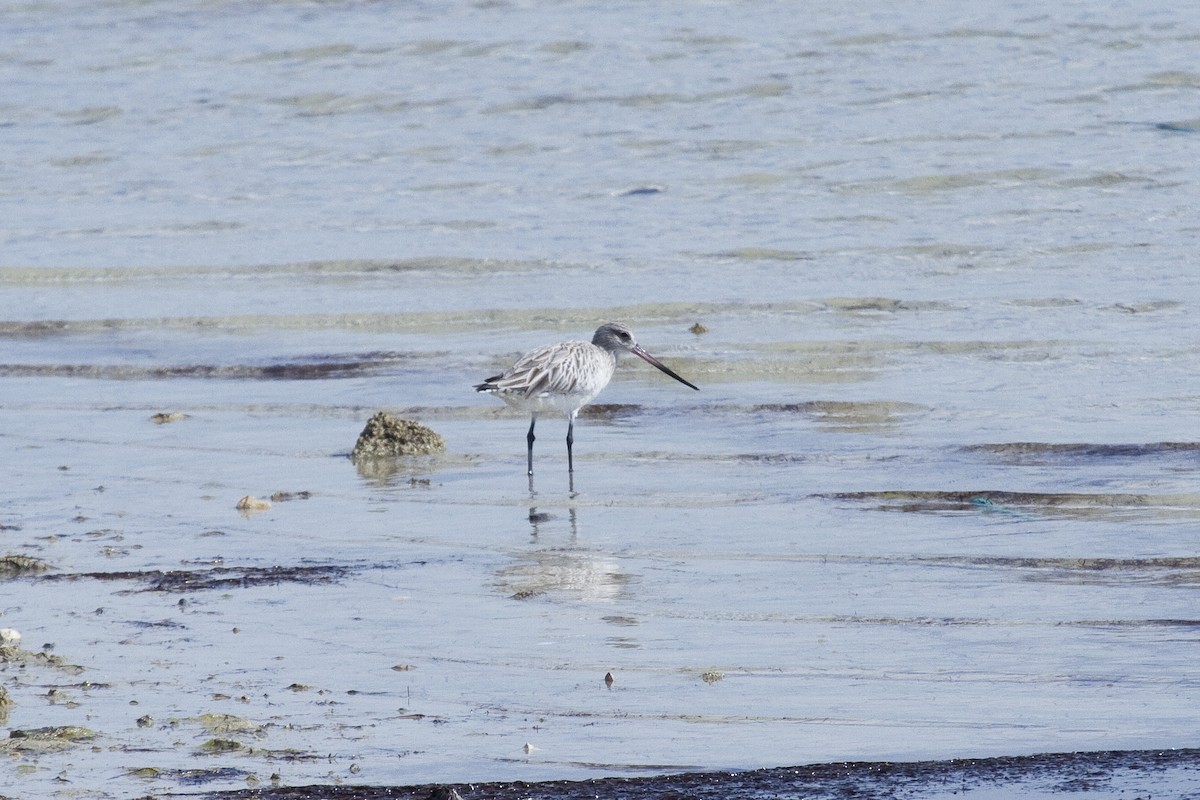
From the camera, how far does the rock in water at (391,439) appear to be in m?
9.42

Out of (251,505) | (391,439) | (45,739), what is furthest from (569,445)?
(45,739)

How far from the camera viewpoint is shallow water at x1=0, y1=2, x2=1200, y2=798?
17.1 ft

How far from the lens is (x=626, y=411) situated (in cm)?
1098

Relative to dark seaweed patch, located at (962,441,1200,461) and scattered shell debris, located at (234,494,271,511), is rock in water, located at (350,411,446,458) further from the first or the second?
dark seaweed patch, located at (962,441,1200,461)

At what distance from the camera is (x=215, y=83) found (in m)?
28.1

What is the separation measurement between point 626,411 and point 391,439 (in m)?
1.92

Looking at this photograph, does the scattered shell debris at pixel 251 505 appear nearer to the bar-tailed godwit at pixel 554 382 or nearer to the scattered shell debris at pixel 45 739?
the bar-tailed godwit at pixel 554 382

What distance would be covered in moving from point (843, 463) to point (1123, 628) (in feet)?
10.5

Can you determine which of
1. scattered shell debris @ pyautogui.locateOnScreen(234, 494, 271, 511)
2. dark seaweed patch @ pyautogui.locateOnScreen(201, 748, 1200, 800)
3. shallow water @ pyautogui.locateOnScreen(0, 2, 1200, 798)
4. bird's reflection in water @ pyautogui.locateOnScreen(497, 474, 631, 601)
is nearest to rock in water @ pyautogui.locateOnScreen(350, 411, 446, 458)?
shallow water @ pyautogui.locateOnScreen(0, 2, 1200, 798)

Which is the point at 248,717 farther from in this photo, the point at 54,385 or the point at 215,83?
the point at 215,83

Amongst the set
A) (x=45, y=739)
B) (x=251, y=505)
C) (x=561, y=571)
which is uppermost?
(x=45, y=739)

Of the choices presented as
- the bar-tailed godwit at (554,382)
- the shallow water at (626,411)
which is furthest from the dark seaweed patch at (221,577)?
the bar-tailed godwit at (554,382)

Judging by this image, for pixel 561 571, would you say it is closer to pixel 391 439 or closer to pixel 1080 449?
pixel 391 439

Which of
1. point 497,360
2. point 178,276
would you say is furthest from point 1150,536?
point 178,276
